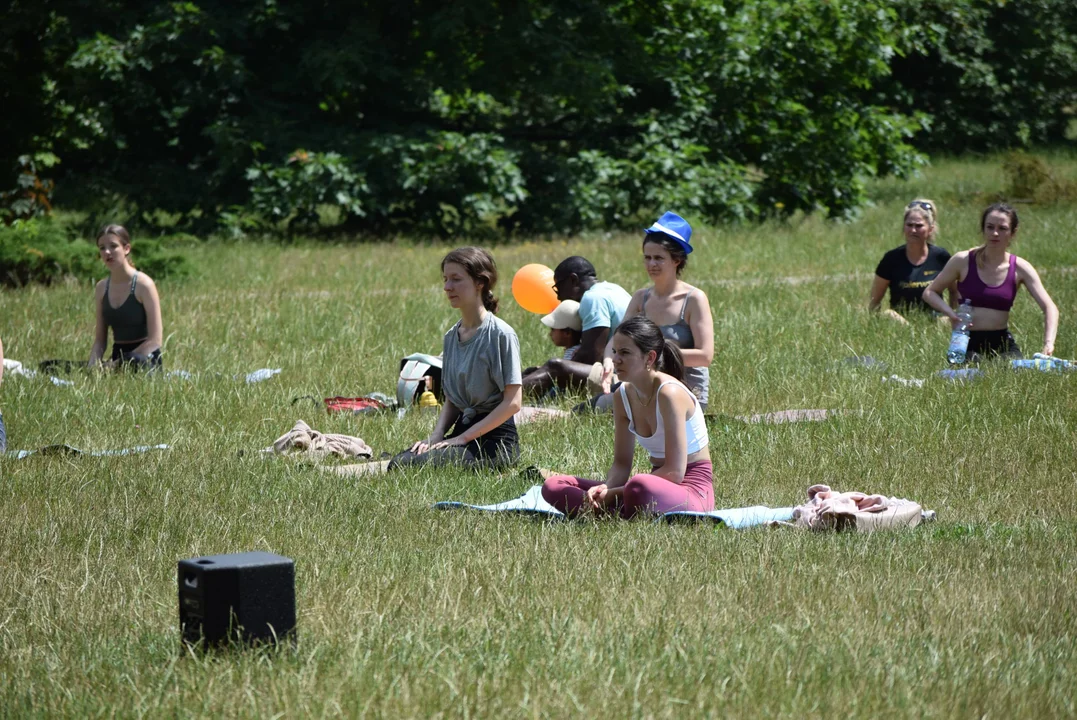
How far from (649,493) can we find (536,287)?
4713 mm

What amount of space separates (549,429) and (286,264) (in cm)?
977

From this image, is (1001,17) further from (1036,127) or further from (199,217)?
(199,217)

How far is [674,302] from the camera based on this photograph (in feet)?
→ 26.2

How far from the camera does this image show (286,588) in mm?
3904

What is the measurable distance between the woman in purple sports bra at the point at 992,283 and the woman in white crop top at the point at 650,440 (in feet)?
15.1

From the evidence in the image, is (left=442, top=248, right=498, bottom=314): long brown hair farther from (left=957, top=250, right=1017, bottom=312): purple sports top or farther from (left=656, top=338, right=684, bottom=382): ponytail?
(left=957, top=250, right=1017, bottom=312): purple sports top

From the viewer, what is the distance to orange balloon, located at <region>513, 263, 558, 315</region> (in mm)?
10320

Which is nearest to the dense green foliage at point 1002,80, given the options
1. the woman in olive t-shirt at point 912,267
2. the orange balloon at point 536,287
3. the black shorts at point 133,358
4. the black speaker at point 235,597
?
the woman in olive t-shirt at point 912,267

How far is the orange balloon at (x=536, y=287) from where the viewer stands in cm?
1032

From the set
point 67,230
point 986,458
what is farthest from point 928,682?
point 67,230

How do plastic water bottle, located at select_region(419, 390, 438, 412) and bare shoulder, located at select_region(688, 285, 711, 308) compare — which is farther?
plastic water bottle, located at select_region(419, 390, 438, 412)

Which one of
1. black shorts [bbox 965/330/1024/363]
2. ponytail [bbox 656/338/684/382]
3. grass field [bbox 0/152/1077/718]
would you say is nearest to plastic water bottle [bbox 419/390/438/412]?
grass field [bbox 0/152/1077/718]

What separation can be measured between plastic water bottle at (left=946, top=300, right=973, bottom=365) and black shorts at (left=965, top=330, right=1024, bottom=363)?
0.44 ft

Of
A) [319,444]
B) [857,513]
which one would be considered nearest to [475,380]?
[319,444]
